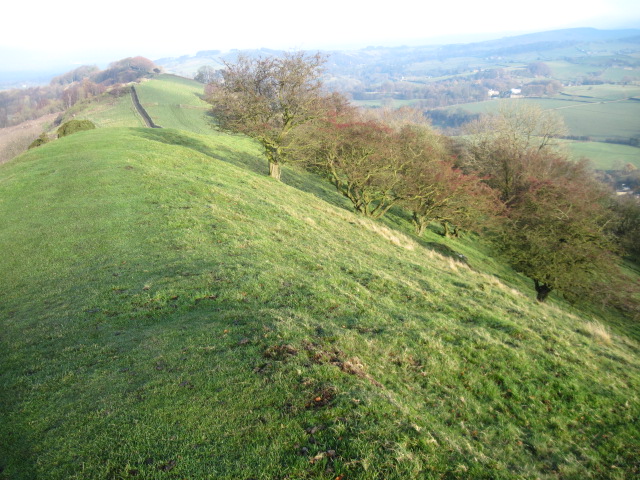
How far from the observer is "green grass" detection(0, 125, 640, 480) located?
5555 millimetres

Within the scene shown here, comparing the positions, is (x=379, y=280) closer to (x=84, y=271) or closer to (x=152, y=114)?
(x=84, y=271)

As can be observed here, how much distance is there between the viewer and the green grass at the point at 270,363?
→ 5.55 meters

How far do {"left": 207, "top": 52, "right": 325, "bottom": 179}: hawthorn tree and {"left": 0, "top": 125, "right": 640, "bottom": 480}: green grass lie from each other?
1371 centimetres

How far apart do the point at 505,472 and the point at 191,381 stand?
620cm

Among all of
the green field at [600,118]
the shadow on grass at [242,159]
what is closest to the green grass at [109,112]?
the shadow on grass at [242,159]

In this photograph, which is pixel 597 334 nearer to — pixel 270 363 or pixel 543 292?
pixel 543 292

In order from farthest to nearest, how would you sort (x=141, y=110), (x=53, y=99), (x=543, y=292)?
(x=53, y=99), (x=141, y=110), (x=543, y=292)

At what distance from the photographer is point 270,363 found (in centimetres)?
755

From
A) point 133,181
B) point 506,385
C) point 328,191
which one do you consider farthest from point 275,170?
point 506,385

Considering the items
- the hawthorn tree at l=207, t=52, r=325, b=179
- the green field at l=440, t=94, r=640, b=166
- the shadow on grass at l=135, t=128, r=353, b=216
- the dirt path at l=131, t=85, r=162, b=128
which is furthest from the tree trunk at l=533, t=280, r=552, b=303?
the dirt path at l=131, t=85, r=162, b=128

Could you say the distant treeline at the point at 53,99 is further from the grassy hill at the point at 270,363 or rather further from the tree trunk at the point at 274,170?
the grassy hill at the point at 270,363

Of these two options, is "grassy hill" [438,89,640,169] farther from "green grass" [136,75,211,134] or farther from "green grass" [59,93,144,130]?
"green grass" [59,93,144,130]

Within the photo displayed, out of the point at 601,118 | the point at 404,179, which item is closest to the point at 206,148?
the point at 404,179

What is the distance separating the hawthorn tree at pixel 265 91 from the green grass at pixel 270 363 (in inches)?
540
